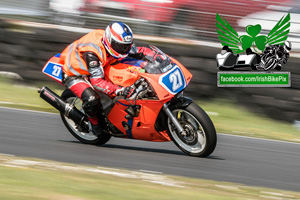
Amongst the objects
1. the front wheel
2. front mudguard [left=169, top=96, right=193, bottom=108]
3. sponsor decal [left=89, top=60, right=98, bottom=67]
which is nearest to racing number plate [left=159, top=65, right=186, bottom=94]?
front mudguard [left=169, top=96, right=193, bottom=108]

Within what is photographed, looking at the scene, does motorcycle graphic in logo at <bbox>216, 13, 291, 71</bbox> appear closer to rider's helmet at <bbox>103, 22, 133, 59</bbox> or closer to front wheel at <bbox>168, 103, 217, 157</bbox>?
front wheel at <bbox>168, 103, 217, 157</bbox>

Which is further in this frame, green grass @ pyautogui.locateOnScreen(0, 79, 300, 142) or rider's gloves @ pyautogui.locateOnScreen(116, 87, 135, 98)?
green grass @ pyautogui.locateOnScreen(0, 79, 300, 142)

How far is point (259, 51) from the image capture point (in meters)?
10.4

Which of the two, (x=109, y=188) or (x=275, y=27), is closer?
(x=109, y=188)

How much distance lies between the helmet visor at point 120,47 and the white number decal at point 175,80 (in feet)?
2.16

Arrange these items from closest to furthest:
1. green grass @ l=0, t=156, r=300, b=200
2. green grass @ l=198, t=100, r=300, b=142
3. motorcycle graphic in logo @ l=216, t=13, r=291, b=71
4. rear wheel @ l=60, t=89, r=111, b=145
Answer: green grass @ l=0, t=156, r=300, b=200 < rear wheel @ l=60, t=89, r=111, b=145 < green grass @ l=198, t=100, r=300, b=142 < motorcycle graphic in logo @ l=216, t=13, r=291, b=71

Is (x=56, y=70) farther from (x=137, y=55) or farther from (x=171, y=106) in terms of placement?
(x=171, y=106)

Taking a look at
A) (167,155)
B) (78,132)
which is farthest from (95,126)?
(167,155)

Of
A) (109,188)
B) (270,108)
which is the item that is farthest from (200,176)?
(270,108)

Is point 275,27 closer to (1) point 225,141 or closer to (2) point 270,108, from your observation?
(2) point 270,108

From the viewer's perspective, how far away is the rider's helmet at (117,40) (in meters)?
6.36

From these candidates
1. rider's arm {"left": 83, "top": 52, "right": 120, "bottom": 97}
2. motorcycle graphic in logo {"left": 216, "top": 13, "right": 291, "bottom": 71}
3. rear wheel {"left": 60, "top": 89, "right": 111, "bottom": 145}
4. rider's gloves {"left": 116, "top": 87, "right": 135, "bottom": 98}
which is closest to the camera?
rider's gloves {"left": 116, "top": 87, "right": 135, "bottom": 98}

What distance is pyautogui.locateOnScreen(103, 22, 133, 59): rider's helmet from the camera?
6.36 metres

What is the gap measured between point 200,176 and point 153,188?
3.23ft
